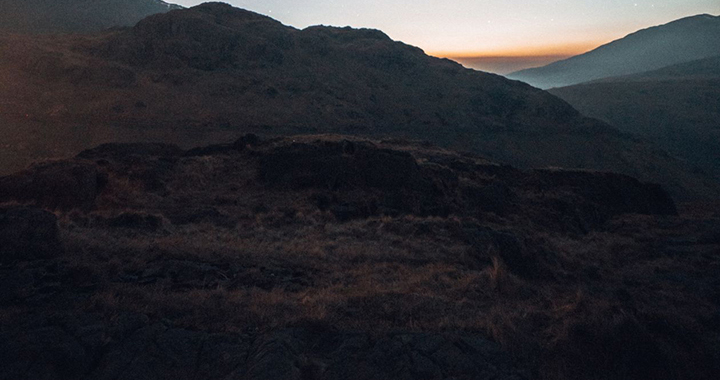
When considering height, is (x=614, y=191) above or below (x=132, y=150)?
below

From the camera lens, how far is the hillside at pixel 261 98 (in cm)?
3941

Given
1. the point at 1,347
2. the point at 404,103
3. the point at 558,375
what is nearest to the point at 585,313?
the point at 558,375

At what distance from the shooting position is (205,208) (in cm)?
1544

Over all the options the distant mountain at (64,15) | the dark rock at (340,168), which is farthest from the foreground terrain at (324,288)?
the distant mountain at (64,15)

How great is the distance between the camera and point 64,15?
426 feet

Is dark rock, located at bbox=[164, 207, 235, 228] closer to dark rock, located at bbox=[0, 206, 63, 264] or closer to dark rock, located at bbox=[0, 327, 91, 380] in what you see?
dark rock, located at bbox=[0, 206, 63, 264]

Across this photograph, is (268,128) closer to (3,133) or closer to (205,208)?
(3,133)

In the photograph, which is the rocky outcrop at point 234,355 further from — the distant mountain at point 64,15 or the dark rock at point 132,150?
the distant mountain at point 64,15

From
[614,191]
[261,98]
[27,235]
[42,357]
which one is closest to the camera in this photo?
[42,357]

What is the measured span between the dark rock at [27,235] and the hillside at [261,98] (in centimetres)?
2435

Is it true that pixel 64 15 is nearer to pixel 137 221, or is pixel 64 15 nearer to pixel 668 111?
pixel 137 221

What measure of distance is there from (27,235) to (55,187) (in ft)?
26.8

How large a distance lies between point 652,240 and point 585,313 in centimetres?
1331

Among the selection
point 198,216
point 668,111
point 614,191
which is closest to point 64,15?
point 198,216
